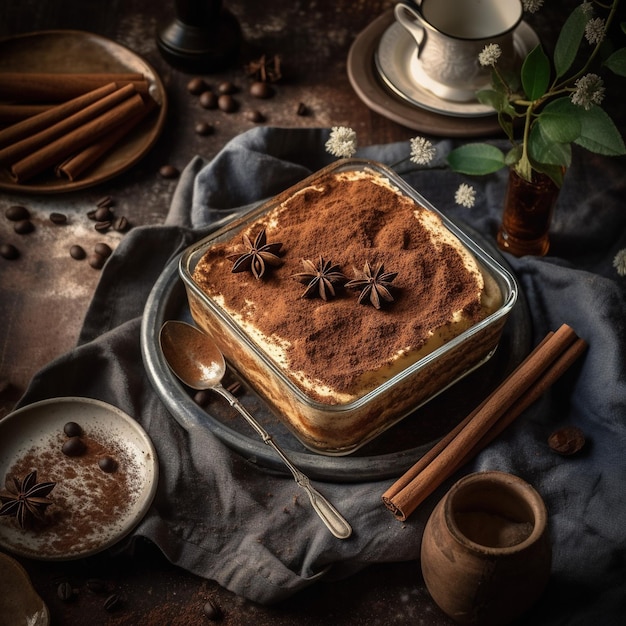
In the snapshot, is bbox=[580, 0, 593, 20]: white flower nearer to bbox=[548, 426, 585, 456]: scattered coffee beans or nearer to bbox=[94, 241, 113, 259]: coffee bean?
bbox=[548, 426, 585, 456]: scattered coffee beans

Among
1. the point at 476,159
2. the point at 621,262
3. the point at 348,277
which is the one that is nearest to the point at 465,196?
the point at 476,159

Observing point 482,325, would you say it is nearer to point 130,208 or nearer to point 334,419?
point 334,419

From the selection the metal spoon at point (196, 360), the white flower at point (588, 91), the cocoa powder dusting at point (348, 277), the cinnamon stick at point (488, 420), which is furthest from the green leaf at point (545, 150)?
the metal spoon at point (196, 360)

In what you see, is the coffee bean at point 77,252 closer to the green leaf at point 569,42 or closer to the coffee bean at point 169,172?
the coffee bean at point 169,172

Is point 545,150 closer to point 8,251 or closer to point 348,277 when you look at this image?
point 348,277

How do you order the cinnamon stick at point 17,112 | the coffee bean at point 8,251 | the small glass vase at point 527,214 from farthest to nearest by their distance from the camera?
the cinnamon stick at point 17,112 → the coffee bean at point 8,251 → the small glass vase at point 527,214

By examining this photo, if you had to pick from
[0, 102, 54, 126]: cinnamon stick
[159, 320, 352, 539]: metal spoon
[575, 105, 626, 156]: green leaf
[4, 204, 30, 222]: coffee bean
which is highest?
[575, 105, 626, 156]: green leaf

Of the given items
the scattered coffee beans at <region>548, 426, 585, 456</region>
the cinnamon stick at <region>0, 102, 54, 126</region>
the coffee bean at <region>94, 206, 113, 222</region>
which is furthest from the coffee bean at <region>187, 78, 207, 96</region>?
the scattered coffee beans at <region>548, 426, 585, 456</region>
